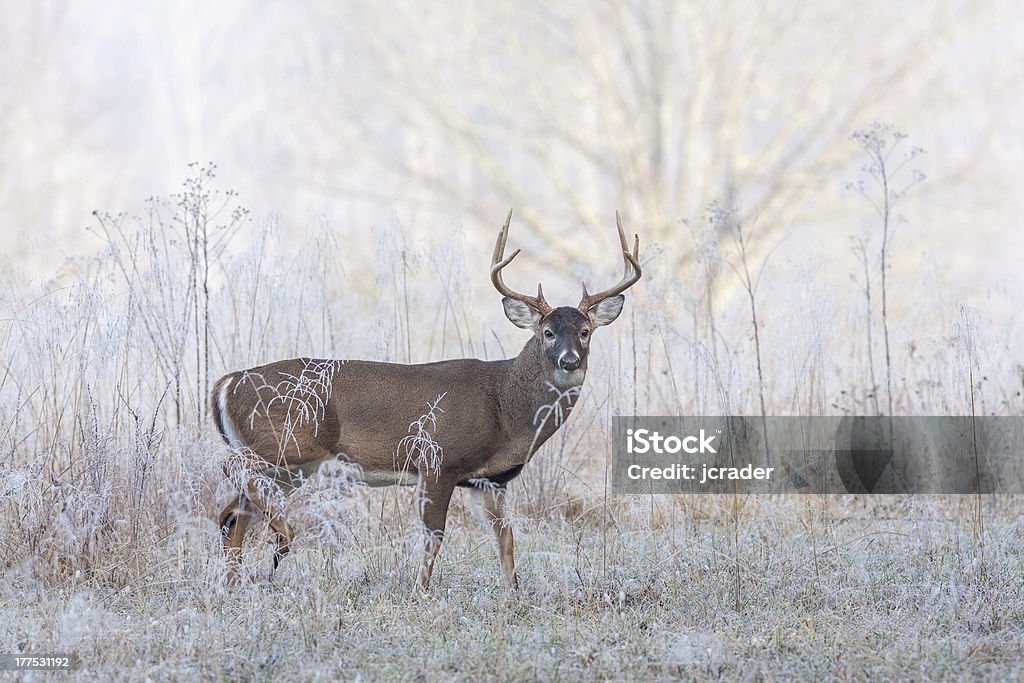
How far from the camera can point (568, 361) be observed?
17.5 feet

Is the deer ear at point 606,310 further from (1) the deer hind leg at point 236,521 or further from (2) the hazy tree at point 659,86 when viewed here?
(2) the hazy tree at point 659,86

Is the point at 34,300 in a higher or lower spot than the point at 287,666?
higher

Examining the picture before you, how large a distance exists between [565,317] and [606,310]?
340 millimetres

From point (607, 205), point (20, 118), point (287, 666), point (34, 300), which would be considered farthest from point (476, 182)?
point (287, 666)

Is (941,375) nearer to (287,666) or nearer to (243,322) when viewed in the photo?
(243,322)

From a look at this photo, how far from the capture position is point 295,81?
19672mm

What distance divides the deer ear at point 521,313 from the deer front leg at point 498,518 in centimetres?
79

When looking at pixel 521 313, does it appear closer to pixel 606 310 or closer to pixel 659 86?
pixel 606 310

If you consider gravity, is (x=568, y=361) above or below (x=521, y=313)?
below

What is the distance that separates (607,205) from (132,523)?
1293 cm

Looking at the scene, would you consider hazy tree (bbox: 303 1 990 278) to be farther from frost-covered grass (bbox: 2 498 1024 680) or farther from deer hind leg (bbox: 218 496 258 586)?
deer hind leg (bbox: 218 496 258 586)
